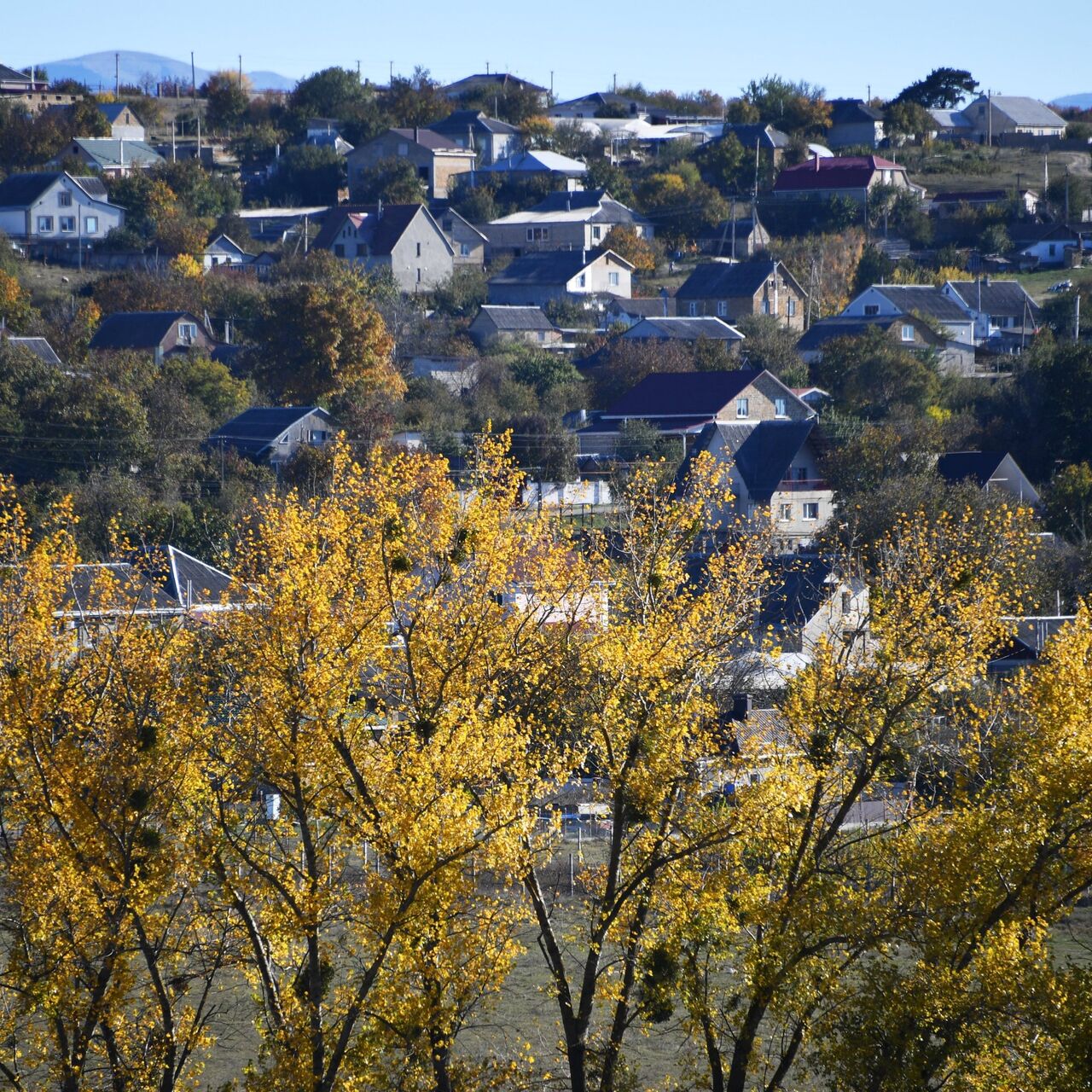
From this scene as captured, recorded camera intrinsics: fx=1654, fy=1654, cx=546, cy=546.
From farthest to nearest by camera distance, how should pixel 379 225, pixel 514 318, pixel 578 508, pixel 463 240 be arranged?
pixel 463 240
pixel 379 225
pixel 514 318
pixel 578 508

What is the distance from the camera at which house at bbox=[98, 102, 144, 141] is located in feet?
230

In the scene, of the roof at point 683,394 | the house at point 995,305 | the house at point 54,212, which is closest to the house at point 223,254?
the house at point 54,212

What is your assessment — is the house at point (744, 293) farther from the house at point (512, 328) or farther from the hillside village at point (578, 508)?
the house at point (512, 328)

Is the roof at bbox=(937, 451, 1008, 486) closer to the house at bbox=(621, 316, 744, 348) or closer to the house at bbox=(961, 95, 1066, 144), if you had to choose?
the house at bbox=(621, 316, 744, 348)

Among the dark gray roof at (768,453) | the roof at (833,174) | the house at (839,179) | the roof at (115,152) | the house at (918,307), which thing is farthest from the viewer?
the roof at (115,152)

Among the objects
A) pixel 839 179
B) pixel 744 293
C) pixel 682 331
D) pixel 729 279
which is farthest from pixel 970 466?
pixel 839 179

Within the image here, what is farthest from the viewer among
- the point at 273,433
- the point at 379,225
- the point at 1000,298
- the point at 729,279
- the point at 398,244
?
the point at 379,225

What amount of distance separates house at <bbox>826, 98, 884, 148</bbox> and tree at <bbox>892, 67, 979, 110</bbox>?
517cm

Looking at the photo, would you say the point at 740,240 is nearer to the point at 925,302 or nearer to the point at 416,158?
the point at 925,302

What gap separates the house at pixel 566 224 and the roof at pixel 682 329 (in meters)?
11.4

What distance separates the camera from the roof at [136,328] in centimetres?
4438

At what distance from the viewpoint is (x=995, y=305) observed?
5212 centimetres

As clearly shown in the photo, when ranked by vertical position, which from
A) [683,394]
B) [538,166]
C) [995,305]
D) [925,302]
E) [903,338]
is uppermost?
[538,166]

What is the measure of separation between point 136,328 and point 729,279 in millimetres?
19612
